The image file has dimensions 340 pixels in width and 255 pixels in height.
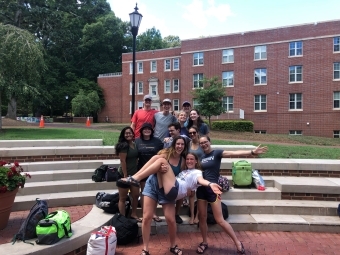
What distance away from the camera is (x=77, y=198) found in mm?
5410

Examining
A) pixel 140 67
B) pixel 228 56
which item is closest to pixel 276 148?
Answer: pixel 228 56

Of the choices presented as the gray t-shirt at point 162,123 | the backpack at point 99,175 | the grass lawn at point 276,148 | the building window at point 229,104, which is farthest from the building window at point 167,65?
the gray t-shirt at point 162,123

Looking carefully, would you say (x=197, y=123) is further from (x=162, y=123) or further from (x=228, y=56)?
(x=228, y=56)

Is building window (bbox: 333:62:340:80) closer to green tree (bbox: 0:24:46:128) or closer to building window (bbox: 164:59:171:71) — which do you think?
building window (bbox: 164:59:171:71)

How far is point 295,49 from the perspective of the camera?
27938 mm

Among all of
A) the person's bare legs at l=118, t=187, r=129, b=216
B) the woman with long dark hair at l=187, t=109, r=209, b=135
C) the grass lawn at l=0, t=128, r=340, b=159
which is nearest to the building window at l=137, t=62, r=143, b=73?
the grass lawn at l=0, t=128, r=340, b=159

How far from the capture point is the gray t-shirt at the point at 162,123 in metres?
5.28

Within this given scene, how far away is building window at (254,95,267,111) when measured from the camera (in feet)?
96.6

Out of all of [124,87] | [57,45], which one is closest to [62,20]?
[57,45]

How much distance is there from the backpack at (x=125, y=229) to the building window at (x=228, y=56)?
28955 mm

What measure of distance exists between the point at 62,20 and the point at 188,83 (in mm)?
21357

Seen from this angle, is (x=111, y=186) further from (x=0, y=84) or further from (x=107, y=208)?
(x=0, y=84)

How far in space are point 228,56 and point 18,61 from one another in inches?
933

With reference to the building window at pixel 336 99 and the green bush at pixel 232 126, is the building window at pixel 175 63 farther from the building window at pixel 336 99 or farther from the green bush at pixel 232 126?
the building window at pixel 336 99
